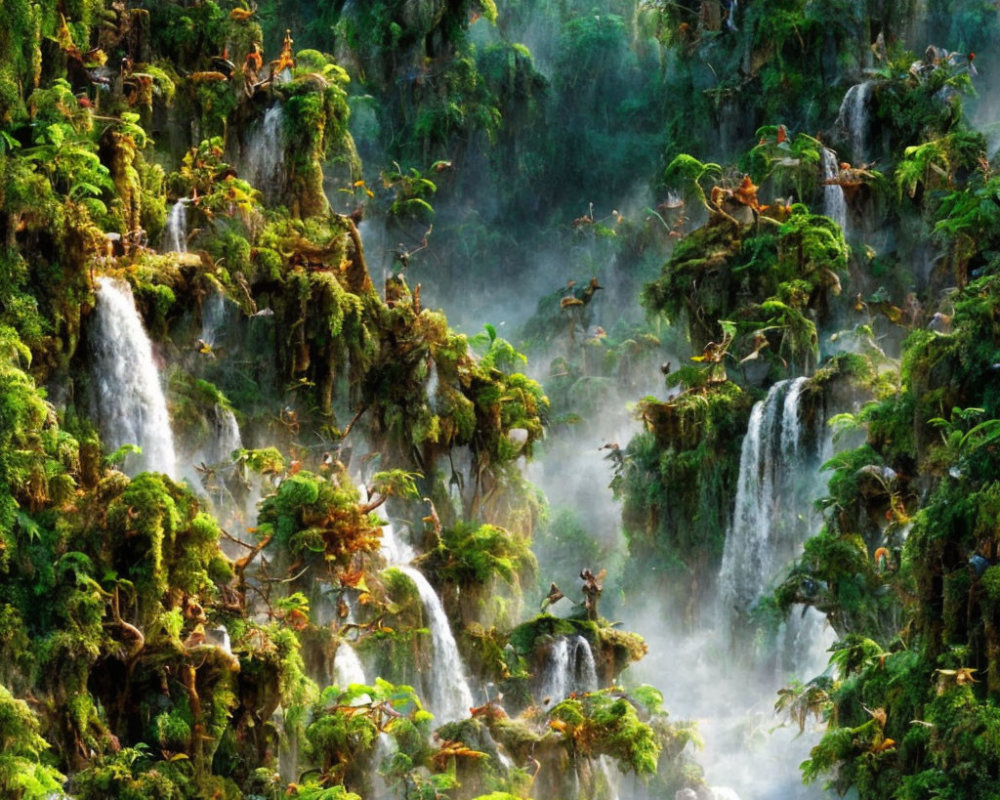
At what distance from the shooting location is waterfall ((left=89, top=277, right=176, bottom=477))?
2225 centimetres

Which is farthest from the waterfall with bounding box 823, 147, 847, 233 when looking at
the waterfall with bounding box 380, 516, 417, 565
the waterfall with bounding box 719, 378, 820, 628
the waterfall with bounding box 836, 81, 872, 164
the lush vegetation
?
the waterfall with bounding box 380, 516, 417, 565

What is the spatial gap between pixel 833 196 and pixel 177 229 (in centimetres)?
1118

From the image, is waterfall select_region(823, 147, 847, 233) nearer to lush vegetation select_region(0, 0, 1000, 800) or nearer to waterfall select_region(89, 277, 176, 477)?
lush vegetation select_region(0, 0, 1000, 800)

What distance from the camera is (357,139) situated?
114ft

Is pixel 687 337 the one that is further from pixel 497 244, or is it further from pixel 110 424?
pixel 110 424

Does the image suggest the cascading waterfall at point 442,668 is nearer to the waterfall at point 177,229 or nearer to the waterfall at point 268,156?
the waterfall at point 177,229

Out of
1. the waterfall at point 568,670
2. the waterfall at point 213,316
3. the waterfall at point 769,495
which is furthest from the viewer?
the waterfall at point 769,495

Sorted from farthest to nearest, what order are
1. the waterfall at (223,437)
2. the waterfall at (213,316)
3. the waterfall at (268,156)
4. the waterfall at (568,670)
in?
the waterfall at (268,156) < the waterfall at (213,316) < the waterfall at (568,670) < the waterfall at (223,437)

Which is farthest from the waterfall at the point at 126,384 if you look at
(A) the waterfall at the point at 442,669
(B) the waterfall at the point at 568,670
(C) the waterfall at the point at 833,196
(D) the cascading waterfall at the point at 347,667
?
(C) the waterfall at the point at 833,196

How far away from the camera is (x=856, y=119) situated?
32094mm

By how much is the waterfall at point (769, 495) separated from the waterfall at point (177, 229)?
326 inches

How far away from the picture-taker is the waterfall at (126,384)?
22.2 m

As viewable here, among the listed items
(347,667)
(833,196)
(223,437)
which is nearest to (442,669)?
(347,667)

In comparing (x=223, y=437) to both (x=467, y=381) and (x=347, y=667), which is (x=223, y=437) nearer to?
(x=347, y=667)
